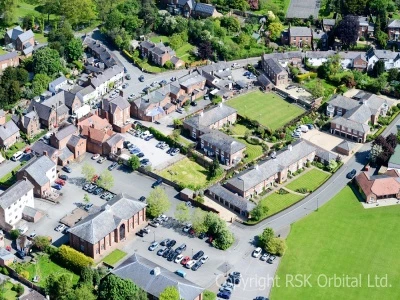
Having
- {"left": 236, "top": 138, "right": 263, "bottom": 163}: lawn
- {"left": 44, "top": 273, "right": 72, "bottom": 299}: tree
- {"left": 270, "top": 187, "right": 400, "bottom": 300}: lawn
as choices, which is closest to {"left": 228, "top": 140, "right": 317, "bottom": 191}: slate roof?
{"left": 236, "top": 138, "right": 263, "bottom": 163}: lawn

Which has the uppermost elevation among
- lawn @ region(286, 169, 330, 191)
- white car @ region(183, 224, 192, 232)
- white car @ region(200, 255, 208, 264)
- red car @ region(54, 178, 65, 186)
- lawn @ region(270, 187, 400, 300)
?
red car @ region(54, 178, 65, 186)

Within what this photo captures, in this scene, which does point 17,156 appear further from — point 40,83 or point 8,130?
point 40,83

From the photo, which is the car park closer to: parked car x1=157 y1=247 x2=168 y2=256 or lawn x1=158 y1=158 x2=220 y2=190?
parked car x1=157 y1=247 x2=168 y2=256

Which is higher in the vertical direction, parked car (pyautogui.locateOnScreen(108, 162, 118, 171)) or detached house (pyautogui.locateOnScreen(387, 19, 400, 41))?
detached house (pyautogui.locateOnScreen(387, 19, 400, 41))

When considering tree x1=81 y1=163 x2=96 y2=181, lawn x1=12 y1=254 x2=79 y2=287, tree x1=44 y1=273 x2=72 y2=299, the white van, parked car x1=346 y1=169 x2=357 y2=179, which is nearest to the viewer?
tree x1=44 y1=273 x2=72 y2=299

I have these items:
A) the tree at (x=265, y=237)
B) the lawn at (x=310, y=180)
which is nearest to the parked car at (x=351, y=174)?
the lawn at (x=310, y=180)

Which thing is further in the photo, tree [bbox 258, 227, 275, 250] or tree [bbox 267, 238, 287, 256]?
tree [bbox 258, 227, 275, 250]

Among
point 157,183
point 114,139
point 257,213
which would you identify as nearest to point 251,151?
point 157,183
